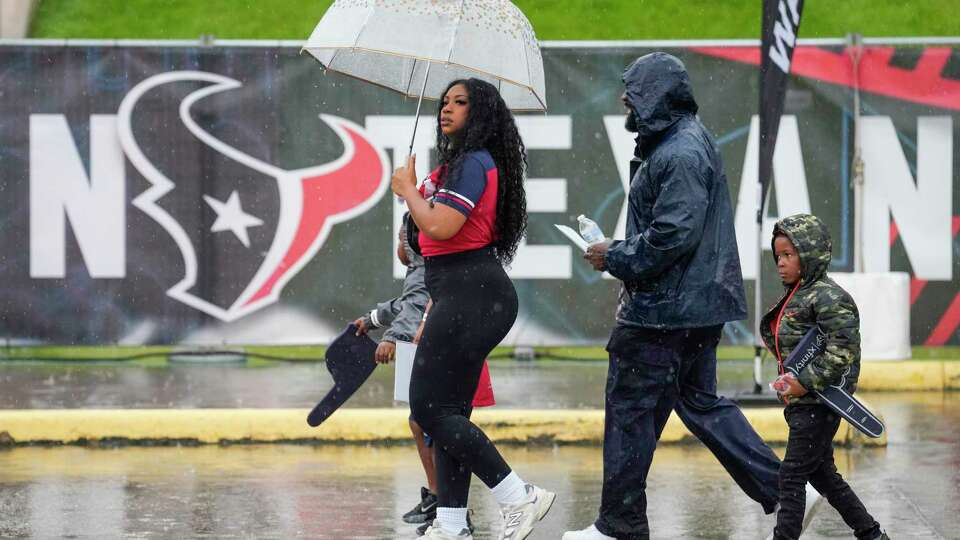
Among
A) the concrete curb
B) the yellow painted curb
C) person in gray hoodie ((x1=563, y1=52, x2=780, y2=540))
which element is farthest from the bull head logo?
person in gray hoodie ((x1=563, y1=52, x2=780, y2=540))

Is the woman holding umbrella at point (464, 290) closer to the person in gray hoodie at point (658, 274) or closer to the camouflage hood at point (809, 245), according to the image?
the person in gray hoodie at point (658, 274)

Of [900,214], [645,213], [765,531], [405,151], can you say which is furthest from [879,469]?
[405,151]

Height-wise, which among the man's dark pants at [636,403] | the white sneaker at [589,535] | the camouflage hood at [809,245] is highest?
the camouflage hood at [809,245]

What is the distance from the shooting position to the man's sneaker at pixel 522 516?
646cm

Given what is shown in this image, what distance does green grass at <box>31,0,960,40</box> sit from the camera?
720 inches

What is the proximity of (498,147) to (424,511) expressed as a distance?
68.2 inches

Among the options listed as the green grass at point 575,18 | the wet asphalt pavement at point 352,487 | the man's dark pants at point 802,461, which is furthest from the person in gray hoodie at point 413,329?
the green grass at point 575,18

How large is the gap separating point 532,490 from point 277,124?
7.12 meters

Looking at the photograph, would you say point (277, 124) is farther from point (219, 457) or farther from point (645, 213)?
point (645, 213)

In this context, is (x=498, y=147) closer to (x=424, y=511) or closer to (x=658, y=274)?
(x=658, y=274)

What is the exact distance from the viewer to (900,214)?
506 inches

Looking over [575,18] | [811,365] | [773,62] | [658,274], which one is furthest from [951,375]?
[575,18]

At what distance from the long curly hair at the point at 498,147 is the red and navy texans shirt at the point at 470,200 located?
0.04 metres

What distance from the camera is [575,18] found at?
61.5 ft
